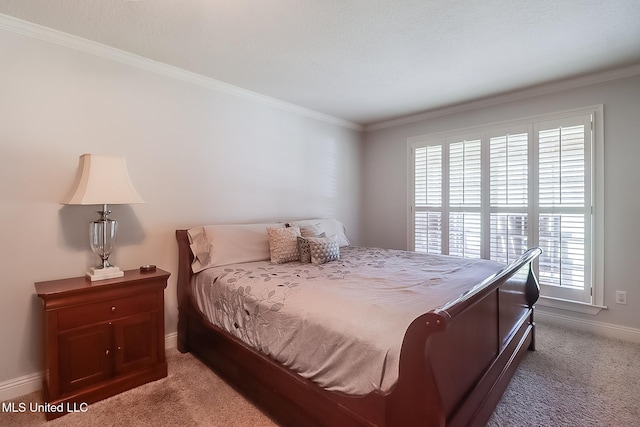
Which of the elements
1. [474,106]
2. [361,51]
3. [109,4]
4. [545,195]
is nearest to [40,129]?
[109,4]

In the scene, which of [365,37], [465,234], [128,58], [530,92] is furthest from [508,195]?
[128,58]

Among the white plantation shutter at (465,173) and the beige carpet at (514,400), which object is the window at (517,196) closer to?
the white plantation shutter at (465,173)

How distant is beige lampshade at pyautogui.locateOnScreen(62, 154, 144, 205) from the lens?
195cm

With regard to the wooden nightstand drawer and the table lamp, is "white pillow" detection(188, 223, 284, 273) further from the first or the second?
the table lamp

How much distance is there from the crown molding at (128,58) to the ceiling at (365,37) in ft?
0.20

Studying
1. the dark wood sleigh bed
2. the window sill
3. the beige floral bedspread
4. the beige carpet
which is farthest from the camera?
the window sill

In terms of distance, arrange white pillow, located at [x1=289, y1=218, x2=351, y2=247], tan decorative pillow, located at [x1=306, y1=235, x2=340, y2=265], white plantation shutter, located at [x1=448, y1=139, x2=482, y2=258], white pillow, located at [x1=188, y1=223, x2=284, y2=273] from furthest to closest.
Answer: white plantation shutter, located at [x1=448, y1=139, x2=482, y2=258] < white pillow, located at [x1=289, y1=218, x2=351, y2=247] < tan decorative pillow, located at [x1=306, y1=235, x2=340, y2=265] < white pillow, located at [x1=188, y1=223, x2=284, y2=273]

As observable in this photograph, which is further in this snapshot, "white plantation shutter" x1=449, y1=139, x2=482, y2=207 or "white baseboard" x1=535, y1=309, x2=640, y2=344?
"white plantation shutter" x1=449, y1=139, x2=482, y2=207

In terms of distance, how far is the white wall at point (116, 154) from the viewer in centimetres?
200

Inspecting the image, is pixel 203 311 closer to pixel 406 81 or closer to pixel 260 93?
pixel 260 93

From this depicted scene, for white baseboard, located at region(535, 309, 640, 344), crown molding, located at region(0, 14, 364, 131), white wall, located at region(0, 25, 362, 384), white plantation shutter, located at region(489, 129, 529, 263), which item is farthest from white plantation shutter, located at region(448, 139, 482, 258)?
crown molding, located at region(0, 14, 364, 131)

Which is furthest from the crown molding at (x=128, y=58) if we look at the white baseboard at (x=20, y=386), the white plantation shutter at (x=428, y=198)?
the white baseboard at (x=20, y=386)

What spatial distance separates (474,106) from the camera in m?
3.52

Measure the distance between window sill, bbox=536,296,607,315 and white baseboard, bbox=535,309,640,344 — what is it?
3.5 inches
